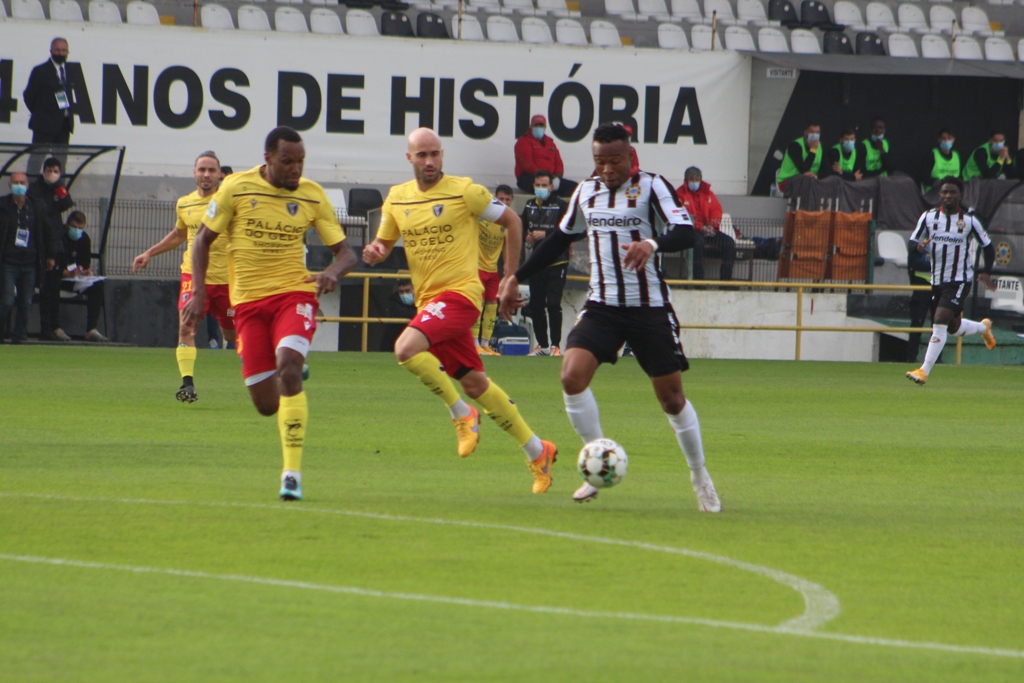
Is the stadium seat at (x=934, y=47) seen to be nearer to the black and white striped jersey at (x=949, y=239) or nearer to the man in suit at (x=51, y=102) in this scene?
the black and white striped jersey at (x=949, y=239)

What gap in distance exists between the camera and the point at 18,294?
813 inches

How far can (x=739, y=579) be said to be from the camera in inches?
217

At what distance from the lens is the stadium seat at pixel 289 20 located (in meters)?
26.1

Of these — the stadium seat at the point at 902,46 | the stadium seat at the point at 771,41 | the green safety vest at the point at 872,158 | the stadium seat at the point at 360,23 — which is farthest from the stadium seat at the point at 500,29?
the stadium seat at the point at 902,46

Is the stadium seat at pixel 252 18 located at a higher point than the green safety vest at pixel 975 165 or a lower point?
higher

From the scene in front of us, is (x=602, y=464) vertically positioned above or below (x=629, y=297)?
below

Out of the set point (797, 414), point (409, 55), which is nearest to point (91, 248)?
point (409, 55)

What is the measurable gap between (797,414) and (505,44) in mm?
13330

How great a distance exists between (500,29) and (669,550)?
2185 cm

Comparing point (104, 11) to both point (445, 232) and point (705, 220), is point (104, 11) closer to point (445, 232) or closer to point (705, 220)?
point (705, 220)

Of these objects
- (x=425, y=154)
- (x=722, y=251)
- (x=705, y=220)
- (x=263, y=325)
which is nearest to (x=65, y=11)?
(x=705, y=220)

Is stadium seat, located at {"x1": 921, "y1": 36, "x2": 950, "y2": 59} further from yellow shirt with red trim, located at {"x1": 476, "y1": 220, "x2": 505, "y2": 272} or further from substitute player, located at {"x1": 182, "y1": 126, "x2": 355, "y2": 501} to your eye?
substitute player, located at {"x1": 182, "y1": 126, "x2": 355, "y2": 501}

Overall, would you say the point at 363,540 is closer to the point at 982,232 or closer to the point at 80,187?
the point at 982,232

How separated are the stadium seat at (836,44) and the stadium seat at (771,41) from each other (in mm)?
845
